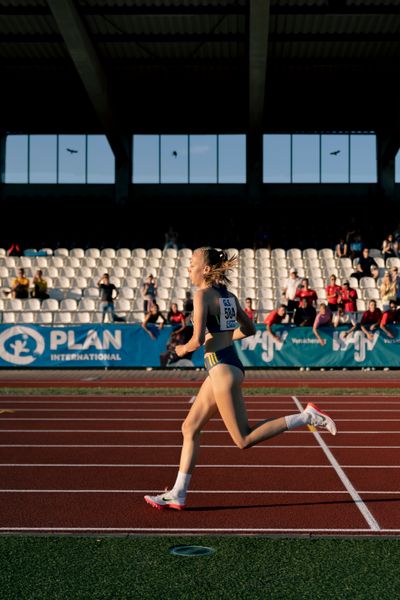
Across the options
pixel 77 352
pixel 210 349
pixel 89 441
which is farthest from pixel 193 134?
pixel 210 349

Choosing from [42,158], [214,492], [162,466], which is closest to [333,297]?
[162,466]

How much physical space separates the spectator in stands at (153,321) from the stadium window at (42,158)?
21395 millimetres

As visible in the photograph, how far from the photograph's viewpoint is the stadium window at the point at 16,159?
41812 mm

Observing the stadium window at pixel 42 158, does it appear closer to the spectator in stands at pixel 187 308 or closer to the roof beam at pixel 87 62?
the roof beam at pixel 87 62

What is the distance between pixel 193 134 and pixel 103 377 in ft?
76.7

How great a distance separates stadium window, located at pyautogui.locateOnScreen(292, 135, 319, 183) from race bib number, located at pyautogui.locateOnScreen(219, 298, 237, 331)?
34.7 meters

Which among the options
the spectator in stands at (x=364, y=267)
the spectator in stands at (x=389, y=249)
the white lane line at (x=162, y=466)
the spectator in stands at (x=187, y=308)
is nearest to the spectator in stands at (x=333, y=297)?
the spectator in stands at (x=364, y=267)

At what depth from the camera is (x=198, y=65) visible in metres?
33.0

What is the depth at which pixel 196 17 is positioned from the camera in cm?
2819

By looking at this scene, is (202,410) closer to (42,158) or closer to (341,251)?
(341,251)

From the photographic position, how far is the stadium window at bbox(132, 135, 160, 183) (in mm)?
40844

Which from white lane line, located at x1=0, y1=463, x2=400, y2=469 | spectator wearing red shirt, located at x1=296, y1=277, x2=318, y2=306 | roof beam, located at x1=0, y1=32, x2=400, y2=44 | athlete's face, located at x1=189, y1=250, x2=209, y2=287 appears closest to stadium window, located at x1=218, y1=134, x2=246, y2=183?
roof beam, located at x1=0, y1=32, x2=400, y2=44

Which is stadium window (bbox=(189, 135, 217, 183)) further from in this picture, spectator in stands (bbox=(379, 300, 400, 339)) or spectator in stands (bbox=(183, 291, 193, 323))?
spectator in stands (bbox=(379, 300, 400, 339))

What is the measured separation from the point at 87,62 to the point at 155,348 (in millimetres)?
12140
